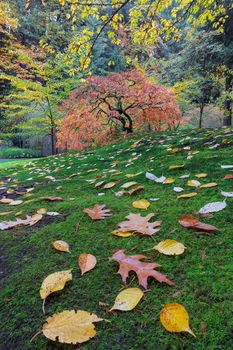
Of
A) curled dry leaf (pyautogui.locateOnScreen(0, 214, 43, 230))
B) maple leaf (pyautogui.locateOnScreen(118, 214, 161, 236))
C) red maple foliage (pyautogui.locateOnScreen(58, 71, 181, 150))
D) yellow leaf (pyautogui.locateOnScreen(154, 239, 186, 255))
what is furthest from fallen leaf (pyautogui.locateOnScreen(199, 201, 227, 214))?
red maple foliage (pyautogui.locateOnScreen(58, 71, 181, 150))

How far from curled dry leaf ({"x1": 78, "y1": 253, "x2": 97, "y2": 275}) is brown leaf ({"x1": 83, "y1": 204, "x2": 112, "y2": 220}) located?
390mm

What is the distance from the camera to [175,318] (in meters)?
0.69

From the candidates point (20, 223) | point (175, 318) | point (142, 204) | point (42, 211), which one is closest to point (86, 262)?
point (175, 318)

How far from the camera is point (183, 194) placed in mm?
1594

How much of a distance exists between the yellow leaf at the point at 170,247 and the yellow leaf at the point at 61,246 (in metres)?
0.38

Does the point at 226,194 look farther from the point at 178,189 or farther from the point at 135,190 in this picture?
the point at 135,190

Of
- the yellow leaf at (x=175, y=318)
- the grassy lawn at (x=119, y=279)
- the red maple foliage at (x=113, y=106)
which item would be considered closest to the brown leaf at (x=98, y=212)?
the grassy lawn at (x=119, y=279)

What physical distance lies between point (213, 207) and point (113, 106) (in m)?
6.01

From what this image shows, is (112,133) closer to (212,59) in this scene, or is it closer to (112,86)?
(112,86)

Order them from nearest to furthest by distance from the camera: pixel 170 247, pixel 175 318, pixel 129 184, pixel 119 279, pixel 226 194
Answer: pixel 175 318
pixel 119 279
pixel 170 247
pixel 226 194
pixel 129 184

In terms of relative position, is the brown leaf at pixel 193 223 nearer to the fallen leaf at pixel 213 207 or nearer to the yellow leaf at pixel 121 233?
the fallen leaf at pixel 213 207

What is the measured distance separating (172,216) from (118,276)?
1.61 ft

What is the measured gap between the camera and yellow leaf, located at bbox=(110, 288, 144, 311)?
0.76m

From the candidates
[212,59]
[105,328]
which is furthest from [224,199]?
[212,59]
